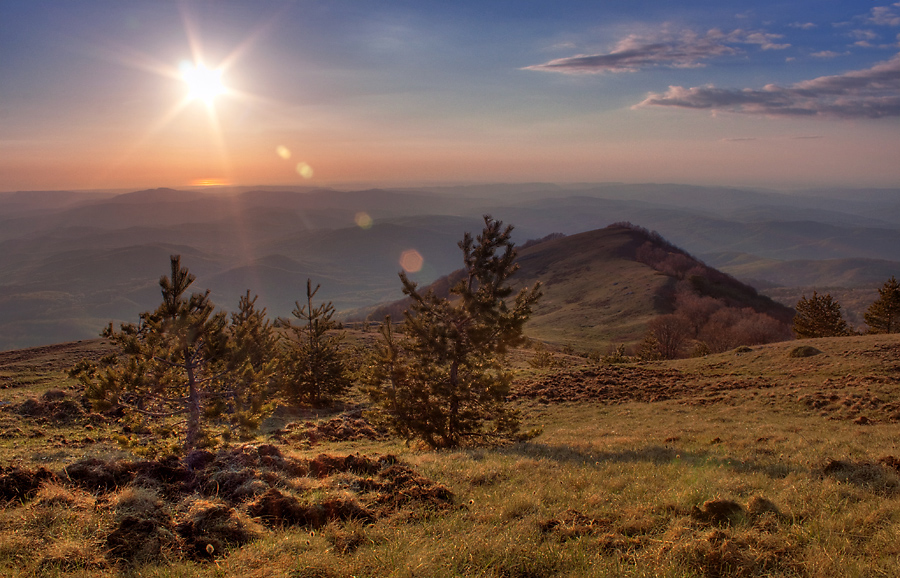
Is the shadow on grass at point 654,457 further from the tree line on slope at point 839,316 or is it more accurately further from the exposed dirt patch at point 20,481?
the tree line on slope at point 839,316

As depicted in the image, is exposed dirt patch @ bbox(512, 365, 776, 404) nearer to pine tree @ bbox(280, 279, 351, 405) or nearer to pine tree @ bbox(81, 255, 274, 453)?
pine tree @ bbox(280, 279, 351, 405)

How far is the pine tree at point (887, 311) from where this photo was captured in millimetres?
48531

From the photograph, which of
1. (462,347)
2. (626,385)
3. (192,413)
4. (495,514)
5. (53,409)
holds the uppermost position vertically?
(462,347)

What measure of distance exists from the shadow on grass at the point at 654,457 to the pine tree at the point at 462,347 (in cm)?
252

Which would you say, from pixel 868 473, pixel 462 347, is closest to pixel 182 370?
pixel 462 347

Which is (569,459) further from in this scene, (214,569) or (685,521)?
(214,569)

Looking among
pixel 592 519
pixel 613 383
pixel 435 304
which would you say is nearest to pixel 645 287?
pixel 613 383

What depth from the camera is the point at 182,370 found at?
14430 mm

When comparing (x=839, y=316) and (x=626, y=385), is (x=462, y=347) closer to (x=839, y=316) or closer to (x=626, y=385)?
(x=626, y=385)

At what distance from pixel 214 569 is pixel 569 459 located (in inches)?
331

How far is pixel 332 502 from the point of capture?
6.75 metres

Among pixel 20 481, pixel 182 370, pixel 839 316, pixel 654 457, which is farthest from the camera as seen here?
pixel 839 316

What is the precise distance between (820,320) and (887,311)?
788cm

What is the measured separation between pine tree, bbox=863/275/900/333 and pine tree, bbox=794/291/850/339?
3.05 m
